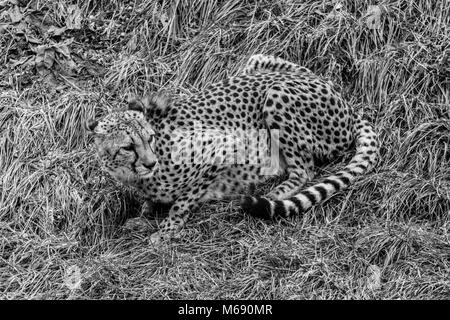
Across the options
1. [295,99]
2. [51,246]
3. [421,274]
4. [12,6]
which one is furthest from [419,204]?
[12,6]

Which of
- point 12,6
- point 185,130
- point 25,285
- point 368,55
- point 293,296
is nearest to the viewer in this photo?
point 293,296

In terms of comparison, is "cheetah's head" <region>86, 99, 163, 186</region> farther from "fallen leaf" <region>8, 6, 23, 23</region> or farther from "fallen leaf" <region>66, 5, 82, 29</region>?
"fallen leaf" <region>8, 6, 23, 23</region>

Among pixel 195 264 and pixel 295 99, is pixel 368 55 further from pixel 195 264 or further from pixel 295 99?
pixel 195 264

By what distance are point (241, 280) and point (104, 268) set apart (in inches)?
34.5

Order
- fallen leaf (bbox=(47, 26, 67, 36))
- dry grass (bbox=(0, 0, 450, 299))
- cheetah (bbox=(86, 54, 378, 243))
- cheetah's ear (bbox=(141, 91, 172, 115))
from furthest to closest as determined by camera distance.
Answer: fallen leaf (bbox=(47, 26, 67, 36)), cheetah's ear (bbox=(141, 91, 172, 115)), cheetah (bbox=(86, 54, 378, 243)), dry grass (bbox=(0, 0, 450, 299))

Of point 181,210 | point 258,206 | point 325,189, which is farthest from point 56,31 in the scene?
point 325,189

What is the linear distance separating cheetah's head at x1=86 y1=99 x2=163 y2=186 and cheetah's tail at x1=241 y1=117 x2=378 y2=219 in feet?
2.32

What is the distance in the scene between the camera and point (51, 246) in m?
6.01

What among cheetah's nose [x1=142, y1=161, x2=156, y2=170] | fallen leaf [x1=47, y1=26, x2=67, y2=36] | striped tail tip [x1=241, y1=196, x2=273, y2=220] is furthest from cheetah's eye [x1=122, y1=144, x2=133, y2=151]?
fallen leaf [x1=47, y1=26, x2=67, y2=36]

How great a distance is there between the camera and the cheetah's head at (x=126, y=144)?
19.3ft

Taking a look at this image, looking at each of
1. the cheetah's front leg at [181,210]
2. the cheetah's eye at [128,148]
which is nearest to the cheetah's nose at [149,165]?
the cheetah's eye at [128,148]

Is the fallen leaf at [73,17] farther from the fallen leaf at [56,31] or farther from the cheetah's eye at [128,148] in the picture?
the cheetah's eye at [128,148]

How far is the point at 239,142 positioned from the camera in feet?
21.0

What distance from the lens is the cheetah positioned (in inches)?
236
